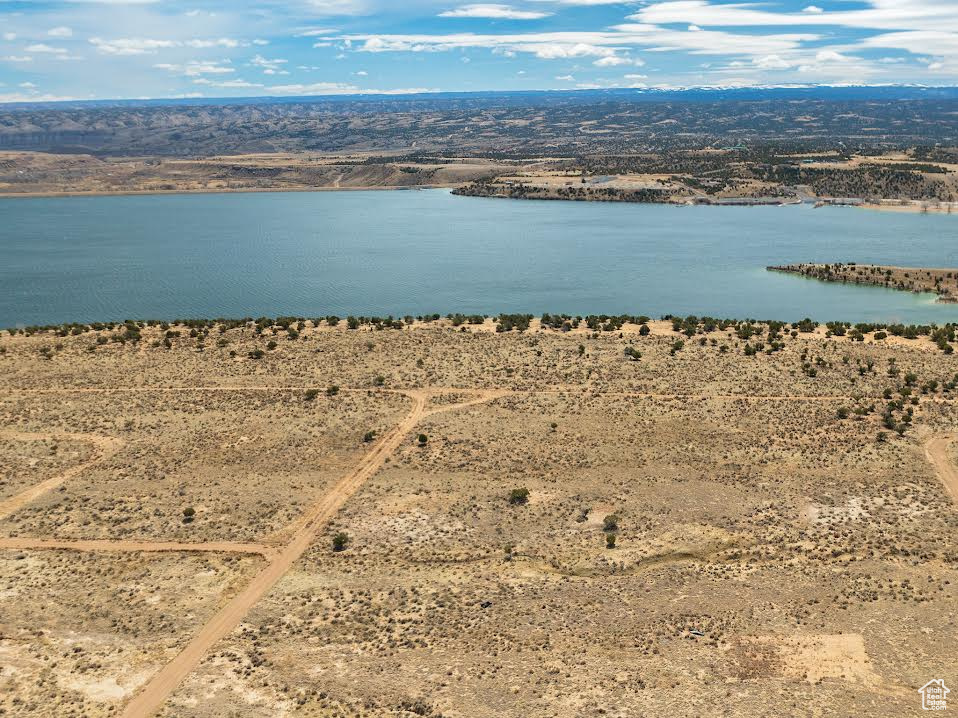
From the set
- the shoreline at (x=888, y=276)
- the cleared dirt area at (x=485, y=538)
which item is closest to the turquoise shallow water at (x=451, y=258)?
the shoreline at (x=888, y=276)

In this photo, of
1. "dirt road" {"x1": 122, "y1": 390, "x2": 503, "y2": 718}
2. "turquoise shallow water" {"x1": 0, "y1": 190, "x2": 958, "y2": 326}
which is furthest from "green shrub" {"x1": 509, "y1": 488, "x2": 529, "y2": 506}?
"turquoise shallow water" {"x1": 0, "y1": 190, "x2": 958, "y2": 326}

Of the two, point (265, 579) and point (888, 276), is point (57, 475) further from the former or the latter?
point (888, 276)

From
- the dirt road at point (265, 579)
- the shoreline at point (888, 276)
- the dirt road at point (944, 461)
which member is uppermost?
the shoreline at point (888, 276)

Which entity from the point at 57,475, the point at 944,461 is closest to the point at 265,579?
the point at 57,475

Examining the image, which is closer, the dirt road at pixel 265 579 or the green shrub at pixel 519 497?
the dirt road at pixel 265 579

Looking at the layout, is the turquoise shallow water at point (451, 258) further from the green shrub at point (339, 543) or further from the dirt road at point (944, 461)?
the green shrub at point (339, 543)

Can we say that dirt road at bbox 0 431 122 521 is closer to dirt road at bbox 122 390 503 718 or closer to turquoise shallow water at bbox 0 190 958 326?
dirt road at bbox 122 390 503 718
